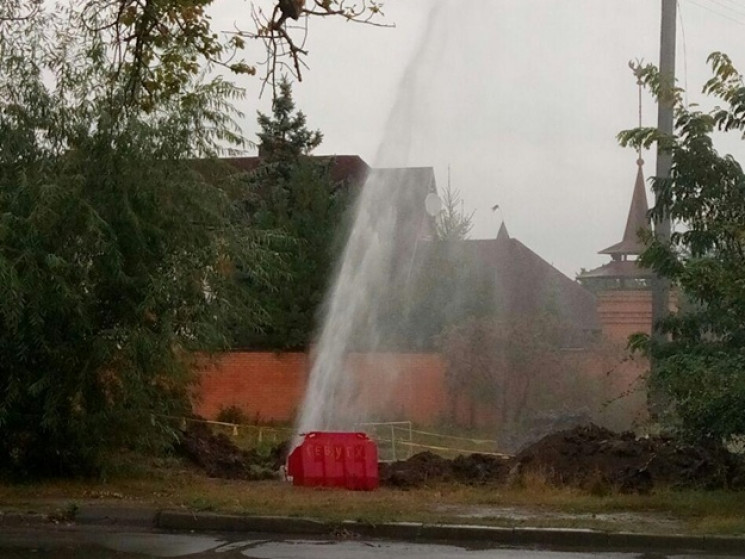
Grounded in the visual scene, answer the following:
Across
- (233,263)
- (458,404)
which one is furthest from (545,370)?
(233,263)

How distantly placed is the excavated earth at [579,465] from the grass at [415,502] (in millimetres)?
425

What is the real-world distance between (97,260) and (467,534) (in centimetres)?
564

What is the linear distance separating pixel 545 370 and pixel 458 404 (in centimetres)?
332

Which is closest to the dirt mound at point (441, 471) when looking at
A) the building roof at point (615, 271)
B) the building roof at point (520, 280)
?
the building roof at point (520, 280)

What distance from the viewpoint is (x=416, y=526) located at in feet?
40.4

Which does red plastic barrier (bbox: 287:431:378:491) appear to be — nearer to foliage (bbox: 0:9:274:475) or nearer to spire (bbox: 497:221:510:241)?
foliage (bbox: 0:9:274:475)

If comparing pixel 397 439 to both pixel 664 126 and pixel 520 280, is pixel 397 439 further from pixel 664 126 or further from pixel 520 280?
pixel 664 126

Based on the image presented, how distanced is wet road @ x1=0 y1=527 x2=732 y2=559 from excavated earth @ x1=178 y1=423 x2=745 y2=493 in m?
4.09

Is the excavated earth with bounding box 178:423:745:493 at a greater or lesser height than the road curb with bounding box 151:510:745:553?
greater

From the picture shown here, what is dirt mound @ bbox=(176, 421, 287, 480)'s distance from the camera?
1723 centimetres

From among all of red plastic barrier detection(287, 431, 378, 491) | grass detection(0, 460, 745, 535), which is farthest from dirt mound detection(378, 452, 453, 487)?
red plastic barrier detection(287, 431, 378, 491)

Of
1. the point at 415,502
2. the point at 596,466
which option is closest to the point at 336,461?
the point at 415,502

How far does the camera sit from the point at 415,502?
14.2 metres

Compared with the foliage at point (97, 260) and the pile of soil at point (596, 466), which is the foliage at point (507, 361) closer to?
the pile of soil at point (596, 466)
